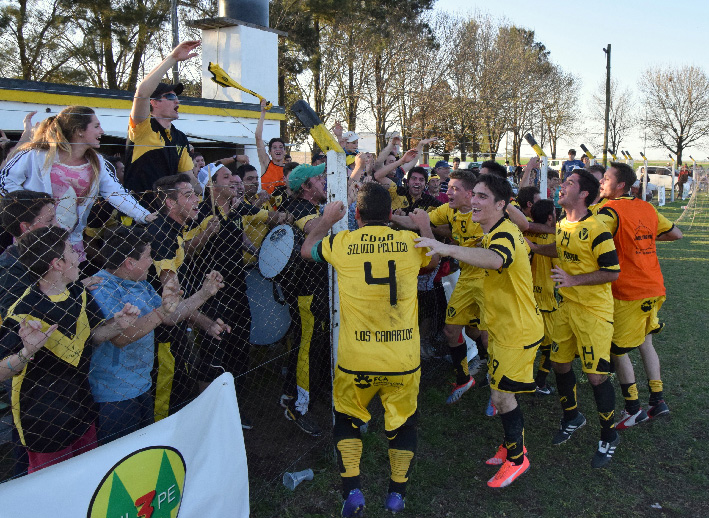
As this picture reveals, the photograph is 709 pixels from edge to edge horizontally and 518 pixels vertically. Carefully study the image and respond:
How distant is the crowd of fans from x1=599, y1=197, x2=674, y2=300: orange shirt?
30 millimetres

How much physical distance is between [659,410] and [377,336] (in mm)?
3037

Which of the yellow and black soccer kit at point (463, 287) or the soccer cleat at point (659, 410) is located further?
the yellow and black soccer kit at point (463, 287)

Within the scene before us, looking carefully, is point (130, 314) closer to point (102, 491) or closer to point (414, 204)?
point (102, 491)

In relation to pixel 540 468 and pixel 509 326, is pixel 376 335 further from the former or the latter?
pixel 540 468

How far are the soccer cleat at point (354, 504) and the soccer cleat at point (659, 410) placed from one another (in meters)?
2.93

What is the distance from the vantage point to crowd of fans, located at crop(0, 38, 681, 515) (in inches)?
105

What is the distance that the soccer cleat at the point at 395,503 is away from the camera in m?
3.34

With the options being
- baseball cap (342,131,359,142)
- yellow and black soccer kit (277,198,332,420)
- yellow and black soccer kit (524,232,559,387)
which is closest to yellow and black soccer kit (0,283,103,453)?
yellow and black soccer kit (277,198,332,420)

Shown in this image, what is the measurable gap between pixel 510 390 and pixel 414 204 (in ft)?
9.63

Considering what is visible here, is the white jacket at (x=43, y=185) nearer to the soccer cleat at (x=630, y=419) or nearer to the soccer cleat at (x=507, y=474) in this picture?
the soccer cleat at (x=507, y=474)

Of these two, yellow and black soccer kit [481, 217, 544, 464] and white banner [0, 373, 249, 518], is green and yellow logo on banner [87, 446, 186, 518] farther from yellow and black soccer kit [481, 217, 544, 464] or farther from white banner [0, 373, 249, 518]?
yellow and black soccer kit [481, 217, 544, 464]

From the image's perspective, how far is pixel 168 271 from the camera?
3.50 m

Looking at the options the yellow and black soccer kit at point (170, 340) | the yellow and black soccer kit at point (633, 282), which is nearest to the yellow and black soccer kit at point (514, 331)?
the yellow and black soccer kit at point (633, 282)

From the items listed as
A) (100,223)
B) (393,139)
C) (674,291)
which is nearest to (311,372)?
(100,223)
